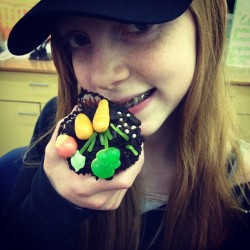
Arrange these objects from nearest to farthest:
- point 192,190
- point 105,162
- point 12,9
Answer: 1. point 105,162
2. point 192,190
3. point 12,9

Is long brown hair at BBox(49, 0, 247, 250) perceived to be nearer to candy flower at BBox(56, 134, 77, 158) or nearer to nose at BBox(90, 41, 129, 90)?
nose at BBox(90, 41, 129, 90)

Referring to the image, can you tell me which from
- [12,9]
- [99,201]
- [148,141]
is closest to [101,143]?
[99,201]

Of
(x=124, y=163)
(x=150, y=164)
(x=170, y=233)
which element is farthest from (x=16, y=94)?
(x=124, y=163)

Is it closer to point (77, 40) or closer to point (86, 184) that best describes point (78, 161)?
point (86, 184)

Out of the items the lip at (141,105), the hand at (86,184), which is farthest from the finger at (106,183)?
the lip at (141,105)

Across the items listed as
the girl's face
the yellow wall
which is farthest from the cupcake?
the yellow wall

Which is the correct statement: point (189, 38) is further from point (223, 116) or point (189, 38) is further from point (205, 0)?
point (223, 116)
